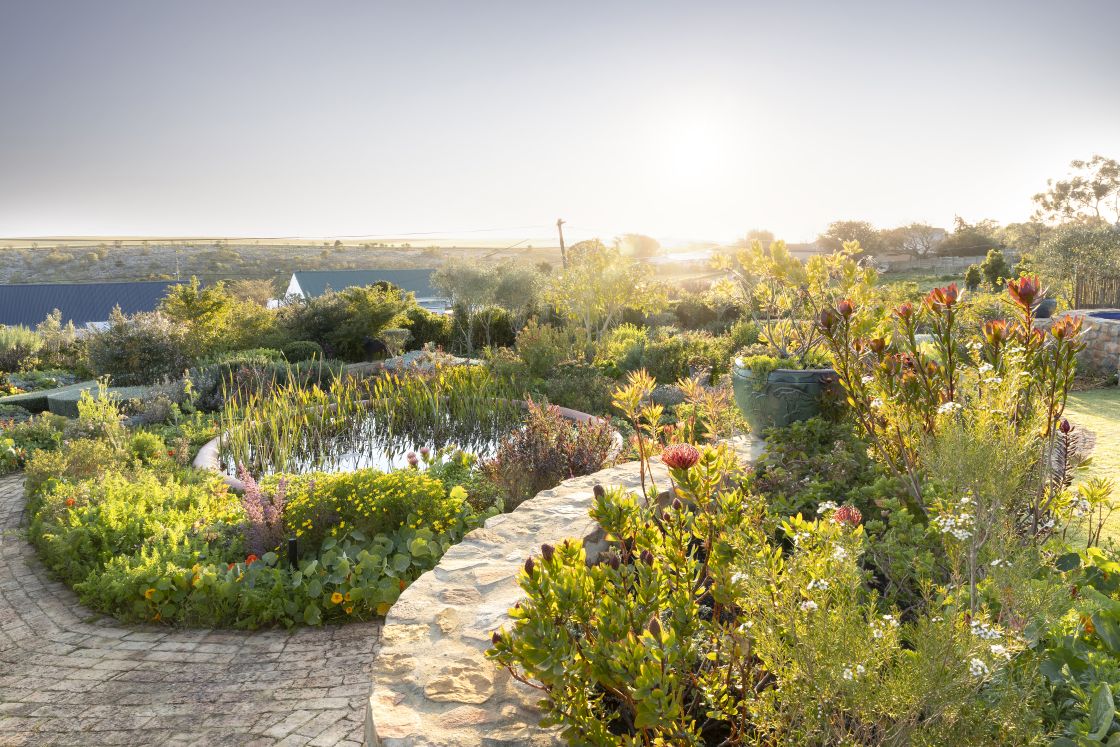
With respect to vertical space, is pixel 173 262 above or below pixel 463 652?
above

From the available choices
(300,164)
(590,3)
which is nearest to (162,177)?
(300,164)

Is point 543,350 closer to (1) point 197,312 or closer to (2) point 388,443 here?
(2) point 388,443

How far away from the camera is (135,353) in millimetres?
10367

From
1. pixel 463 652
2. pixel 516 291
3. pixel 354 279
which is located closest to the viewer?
pixel 463 652

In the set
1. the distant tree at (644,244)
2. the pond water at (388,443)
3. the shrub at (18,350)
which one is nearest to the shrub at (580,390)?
the pond water at (388,443)

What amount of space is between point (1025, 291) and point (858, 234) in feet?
145

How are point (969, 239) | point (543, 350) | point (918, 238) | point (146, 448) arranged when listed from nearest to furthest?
1. point (146, 448)
2. point (543, 350)
3. point (969, 239)
4. point (918, 238)

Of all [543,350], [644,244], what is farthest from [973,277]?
[644,244]

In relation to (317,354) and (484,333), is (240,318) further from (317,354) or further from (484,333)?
(484,333)

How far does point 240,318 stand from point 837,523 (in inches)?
544

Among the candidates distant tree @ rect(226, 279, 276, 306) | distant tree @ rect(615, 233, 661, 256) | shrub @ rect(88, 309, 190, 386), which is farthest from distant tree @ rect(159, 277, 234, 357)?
distant tree @ rect(615, 233, 661, 256)

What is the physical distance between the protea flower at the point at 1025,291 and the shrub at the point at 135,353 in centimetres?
1116

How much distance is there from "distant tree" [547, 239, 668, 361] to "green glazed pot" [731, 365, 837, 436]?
6.57 meters

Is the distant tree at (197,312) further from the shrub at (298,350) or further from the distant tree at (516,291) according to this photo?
the distant tree at (516,291)
